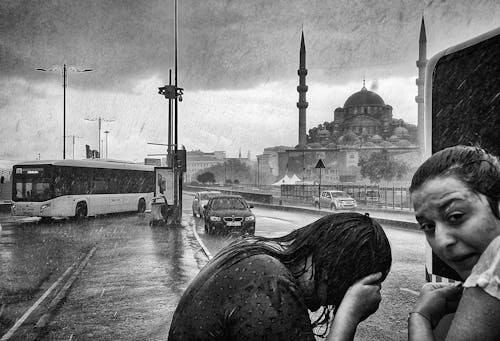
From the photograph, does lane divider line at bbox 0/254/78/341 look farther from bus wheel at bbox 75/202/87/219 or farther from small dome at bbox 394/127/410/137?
small dome at bbox 394/127/410/137

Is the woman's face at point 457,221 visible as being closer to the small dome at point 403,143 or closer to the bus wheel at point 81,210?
the bus wheel at point 81,210

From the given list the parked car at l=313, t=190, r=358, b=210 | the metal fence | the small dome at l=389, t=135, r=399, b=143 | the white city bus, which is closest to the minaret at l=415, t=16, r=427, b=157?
the metal fence

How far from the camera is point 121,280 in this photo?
1005 centimetres

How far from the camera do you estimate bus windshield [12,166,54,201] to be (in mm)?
24609

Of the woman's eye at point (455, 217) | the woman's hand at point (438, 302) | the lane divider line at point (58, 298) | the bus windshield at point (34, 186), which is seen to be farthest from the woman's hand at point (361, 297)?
the bus windshield at point (34, 186)

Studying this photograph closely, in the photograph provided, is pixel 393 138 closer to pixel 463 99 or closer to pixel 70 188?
pixel 70 188

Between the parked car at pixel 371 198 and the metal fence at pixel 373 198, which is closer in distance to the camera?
the metal fence at pixel 373 198

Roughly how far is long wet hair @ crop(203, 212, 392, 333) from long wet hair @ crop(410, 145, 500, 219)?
248mm

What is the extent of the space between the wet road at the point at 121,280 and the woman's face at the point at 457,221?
4.93m

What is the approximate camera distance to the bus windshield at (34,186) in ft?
80.7

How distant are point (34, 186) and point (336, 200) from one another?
17.3 metres

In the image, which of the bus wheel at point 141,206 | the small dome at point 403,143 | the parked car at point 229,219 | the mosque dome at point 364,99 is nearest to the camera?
the parked car at point 229,219

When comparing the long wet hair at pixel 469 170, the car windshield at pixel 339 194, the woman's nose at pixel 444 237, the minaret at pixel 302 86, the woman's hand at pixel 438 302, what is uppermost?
the minaret at pixel 302 86

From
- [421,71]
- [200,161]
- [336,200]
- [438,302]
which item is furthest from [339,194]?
[200,161]
